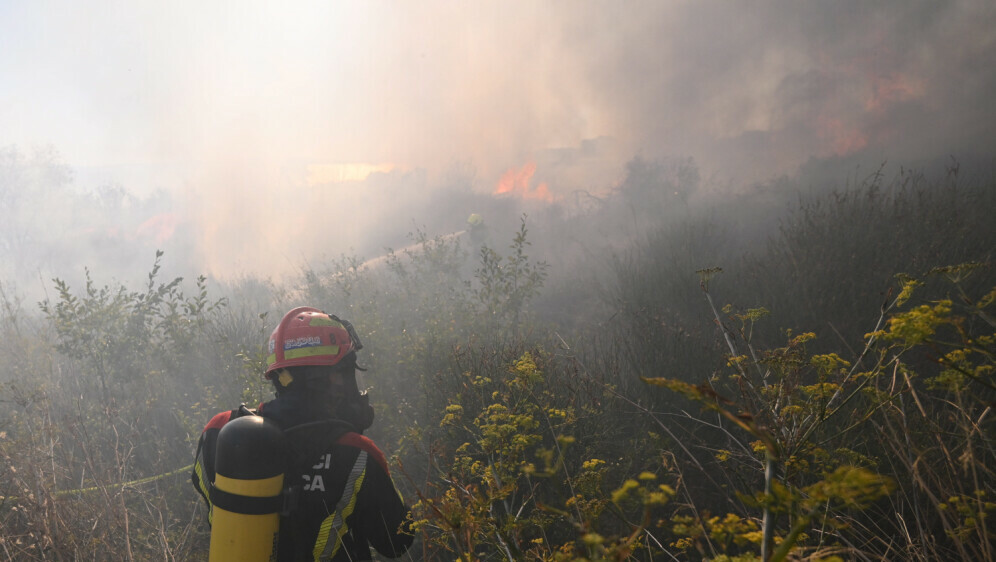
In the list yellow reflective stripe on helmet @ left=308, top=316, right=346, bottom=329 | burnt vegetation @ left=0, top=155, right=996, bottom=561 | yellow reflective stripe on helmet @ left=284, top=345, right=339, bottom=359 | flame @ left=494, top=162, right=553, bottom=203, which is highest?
flame @ left=494, top=162, right=553, bottom=203

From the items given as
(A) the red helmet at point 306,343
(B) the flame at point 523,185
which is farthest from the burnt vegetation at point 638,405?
(B) the flame at point 523,185

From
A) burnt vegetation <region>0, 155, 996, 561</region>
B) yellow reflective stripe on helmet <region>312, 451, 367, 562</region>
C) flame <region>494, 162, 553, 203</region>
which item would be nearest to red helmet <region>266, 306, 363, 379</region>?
yellow reflective stripe on helmet <region>312, 451, 367, 562</region>

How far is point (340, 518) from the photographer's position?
6.38ft

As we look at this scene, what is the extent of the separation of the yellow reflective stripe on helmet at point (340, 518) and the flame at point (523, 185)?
15.3m

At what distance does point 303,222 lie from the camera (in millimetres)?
21609

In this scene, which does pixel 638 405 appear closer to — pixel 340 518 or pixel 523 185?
pixel 340 518

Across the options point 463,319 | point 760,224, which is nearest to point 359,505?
point 463,319

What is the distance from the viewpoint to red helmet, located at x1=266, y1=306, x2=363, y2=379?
7.35 ft

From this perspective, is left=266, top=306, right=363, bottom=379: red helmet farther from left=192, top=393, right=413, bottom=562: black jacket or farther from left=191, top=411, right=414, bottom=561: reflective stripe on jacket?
left=191, top=411, right=414, bottom=561: reflective stripe on jacket

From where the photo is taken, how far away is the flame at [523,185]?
17500 mm

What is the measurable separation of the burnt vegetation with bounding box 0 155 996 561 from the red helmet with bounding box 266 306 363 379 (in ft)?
2.28

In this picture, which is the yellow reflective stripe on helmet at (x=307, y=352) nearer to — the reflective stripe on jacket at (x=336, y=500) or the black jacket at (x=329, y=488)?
the black jacket at (x=329, y=488)

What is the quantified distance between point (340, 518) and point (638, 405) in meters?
1.30

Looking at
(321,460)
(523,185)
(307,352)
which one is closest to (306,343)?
(307,352)
